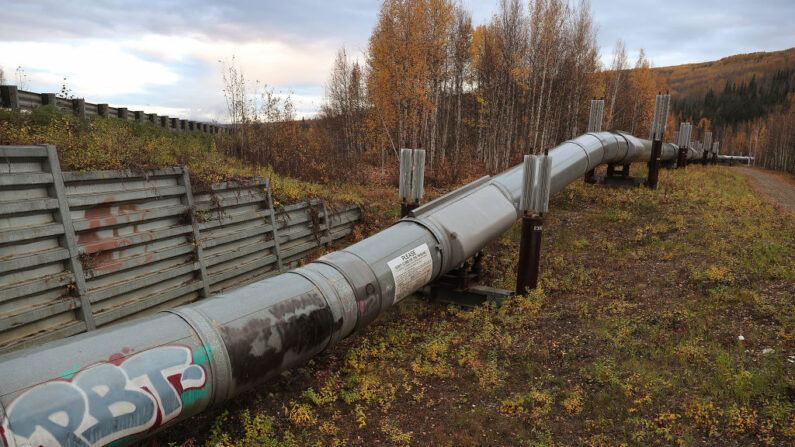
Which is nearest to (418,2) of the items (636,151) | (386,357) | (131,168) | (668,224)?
(636,151)

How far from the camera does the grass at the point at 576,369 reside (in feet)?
15.8

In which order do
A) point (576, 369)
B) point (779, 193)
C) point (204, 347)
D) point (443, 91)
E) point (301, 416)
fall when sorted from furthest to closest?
point (443, 91), point (779, 193), point (576, 369), point (301, 416), point (204, 347)

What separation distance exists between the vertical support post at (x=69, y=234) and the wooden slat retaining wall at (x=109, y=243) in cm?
1

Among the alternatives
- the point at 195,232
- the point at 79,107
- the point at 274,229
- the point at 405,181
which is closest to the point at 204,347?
the point at 195,232

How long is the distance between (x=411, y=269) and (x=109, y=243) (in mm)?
5002

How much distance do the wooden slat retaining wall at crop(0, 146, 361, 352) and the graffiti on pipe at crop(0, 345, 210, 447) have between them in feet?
10.2

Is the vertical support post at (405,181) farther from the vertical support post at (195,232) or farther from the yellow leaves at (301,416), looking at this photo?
the yellow leaves at (301,416)

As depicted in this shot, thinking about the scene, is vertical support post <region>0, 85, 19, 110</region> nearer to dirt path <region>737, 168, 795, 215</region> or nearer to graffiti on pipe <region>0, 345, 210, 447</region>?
graffiti on pipe <region>0, 345, 210, 447</region>

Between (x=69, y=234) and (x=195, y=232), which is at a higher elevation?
(x=69, y=234)

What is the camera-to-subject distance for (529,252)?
335 inches

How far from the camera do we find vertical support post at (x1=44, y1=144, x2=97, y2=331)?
5.97 m

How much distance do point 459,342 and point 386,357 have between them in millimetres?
1310

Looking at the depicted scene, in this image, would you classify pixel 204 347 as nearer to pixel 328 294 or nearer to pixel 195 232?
pixel 328 294

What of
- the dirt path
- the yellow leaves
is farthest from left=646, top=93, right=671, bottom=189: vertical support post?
the yellow leaves
